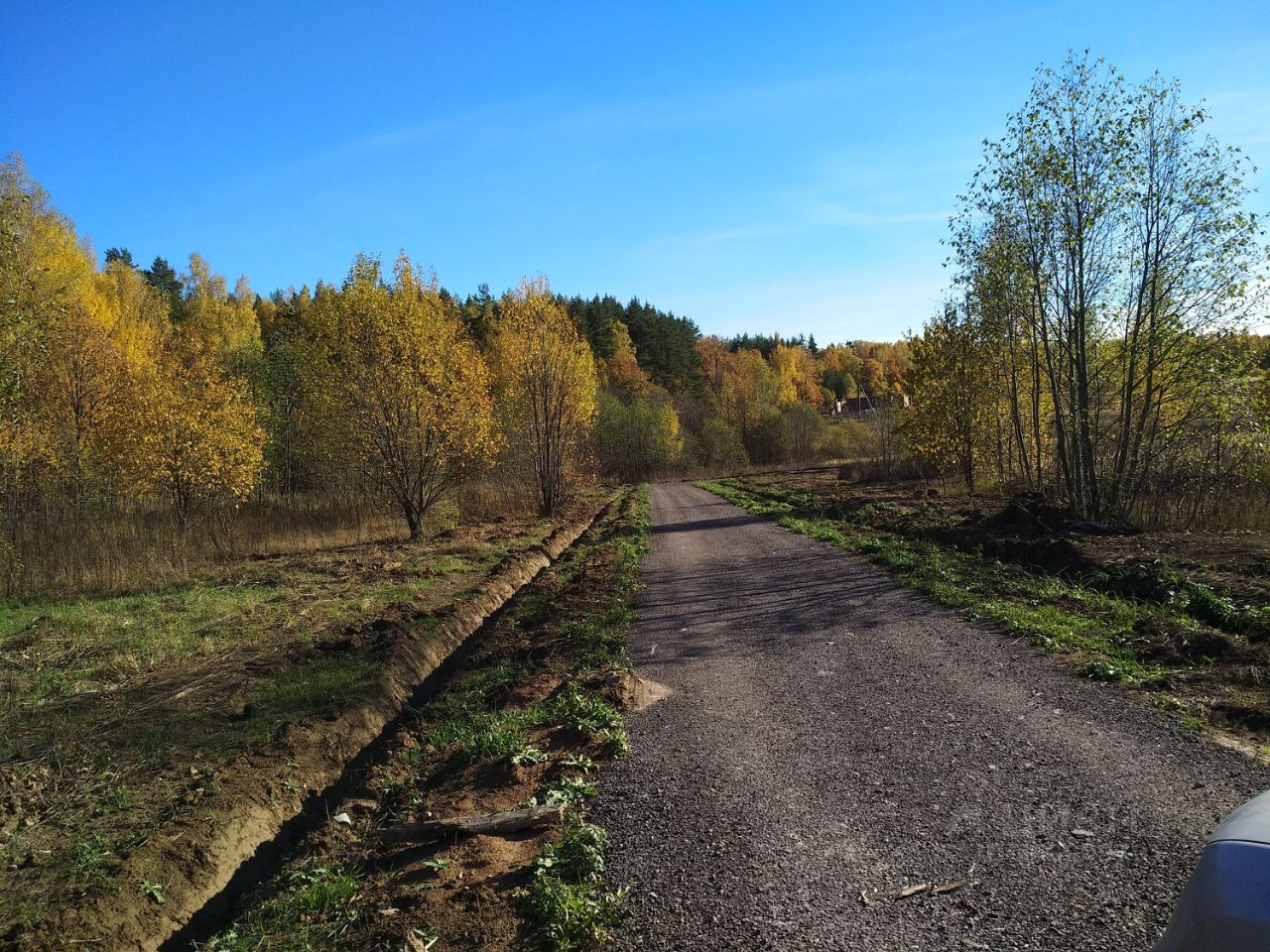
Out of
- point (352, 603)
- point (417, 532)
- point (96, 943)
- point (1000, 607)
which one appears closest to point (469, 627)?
point (352, 603)

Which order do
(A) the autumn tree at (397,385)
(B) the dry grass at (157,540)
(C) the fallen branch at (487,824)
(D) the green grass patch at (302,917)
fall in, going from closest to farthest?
(D) the green grass patch at (302,917) → (C) the fallen branch at (487,824) → (B) the dry grass at (157,540) → (A) the autumn tree at (397,385)

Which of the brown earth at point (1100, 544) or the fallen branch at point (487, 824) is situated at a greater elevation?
the brown earth at point (1100, 544)

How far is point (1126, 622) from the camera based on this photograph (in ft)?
24.2

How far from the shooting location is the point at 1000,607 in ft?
26.7

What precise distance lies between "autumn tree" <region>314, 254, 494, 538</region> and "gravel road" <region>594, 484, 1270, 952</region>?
14899mm

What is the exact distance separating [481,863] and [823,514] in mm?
17434

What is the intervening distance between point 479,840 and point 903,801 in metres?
2.69

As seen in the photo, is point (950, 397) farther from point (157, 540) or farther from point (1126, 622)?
point (157, 540)

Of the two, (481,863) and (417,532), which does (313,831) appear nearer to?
(481,863)

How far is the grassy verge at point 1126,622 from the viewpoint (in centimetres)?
538

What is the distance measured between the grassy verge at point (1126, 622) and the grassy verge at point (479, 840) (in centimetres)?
444

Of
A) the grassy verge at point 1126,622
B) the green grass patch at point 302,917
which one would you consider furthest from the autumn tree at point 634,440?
the green grass patch at point 302,917

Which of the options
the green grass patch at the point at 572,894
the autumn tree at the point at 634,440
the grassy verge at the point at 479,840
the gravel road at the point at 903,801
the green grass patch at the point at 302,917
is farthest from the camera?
the autumn tree at the point at 634,440

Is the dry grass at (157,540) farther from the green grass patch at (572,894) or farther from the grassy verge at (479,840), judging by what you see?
the green grass patch at (572,894)
